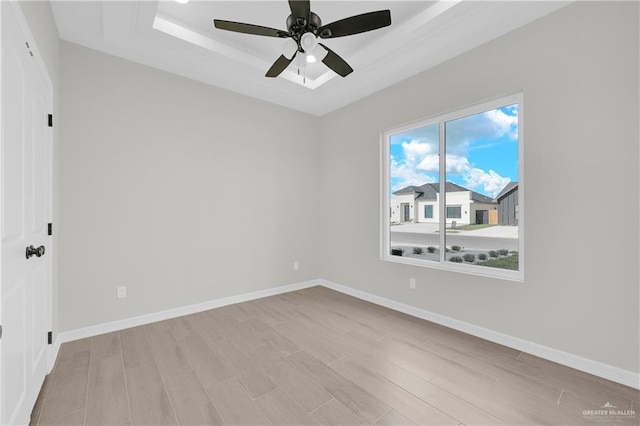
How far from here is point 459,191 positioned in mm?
3090

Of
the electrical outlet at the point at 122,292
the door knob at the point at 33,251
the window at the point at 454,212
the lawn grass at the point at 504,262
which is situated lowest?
the electrical outlet at the point at 122,292

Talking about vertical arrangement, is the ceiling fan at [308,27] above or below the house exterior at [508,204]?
above

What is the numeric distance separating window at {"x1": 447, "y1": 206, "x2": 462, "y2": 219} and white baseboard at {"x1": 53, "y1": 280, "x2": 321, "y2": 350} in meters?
2.49

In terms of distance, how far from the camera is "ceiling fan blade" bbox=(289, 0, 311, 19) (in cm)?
181

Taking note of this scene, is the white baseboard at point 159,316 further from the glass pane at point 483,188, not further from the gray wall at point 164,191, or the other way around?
the glass pane at point 483,188

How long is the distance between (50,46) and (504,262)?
14.3 ft

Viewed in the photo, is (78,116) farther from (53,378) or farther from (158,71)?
(53,378)

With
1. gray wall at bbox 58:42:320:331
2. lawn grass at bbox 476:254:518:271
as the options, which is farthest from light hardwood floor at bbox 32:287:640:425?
lawn grass at bbox 476:254:518:271

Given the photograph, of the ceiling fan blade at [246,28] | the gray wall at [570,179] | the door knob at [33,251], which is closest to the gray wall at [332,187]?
the gray wall at [570,179]

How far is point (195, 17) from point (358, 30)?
169 centimetres

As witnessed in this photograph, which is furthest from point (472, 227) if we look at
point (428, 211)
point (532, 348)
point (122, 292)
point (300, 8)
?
point (122, 292)

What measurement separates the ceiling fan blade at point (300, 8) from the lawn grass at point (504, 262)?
2710mm

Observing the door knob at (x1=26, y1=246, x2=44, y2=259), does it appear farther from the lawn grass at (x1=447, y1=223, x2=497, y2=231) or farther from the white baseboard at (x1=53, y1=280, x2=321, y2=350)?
the lawn grass at (x1=447, y1=223, x2=497, y2=231)

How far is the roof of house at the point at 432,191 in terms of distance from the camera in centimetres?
292
